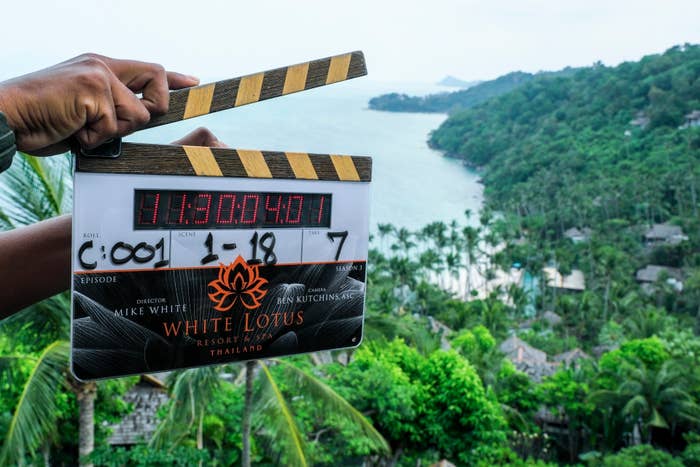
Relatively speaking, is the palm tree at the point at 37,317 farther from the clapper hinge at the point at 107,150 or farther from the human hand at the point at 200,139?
the clapper hinge at the point at 107,150

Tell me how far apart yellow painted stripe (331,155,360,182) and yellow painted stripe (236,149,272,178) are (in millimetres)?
209

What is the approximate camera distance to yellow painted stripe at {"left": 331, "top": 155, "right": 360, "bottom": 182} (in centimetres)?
185

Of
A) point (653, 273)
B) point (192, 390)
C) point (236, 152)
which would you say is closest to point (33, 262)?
point (236, 152)

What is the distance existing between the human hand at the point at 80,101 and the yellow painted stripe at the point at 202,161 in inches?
7.5

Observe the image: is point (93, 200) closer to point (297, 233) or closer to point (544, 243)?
point (297, 233)

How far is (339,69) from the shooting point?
174 cm

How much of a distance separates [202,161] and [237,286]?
33 centimetres

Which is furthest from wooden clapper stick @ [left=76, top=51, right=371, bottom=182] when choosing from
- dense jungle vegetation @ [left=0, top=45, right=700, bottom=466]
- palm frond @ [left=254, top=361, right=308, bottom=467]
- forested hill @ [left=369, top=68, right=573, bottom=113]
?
forested hill @ [left=369, top=68, right=573, bottom=113]

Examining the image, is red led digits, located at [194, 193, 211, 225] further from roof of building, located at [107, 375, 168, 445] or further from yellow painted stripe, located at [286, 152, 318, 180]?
roof of building, located at [107, 375, 168, 445]

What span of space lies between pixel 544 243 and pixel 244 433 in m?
41.6

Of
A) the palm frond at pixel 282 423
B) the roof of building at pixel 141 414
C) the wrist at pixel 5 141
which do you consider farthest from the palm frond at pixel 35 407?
the roof of building at pixel 141 414

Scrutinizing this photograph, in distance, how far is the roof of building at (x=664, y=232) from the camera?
47.7 m

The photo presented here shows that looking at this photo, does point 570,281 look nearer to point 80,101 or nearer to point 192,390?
point 192,390

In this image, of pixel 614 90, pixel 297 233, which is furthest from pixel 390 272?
pixel 614 90
